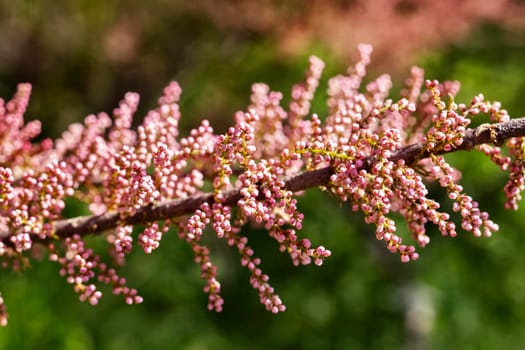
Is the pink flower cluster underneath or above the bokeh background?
underneath

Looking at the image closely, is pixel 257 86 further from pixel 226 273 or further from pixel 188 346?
pixel 226 273

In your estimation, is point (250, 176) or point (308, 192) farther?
point (308, 192)

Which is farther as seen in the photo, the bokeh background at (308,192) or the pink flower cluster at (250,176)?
the bokeh background at (308,192)

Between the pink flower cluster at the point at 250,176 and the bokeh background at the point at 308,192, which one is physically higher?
the bokeh background at the point at 308,192

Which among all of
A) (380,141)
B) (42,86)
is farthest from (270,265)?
(380,141)
